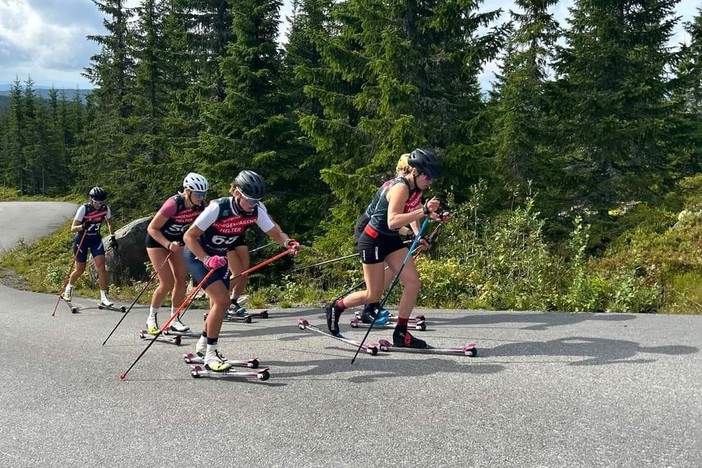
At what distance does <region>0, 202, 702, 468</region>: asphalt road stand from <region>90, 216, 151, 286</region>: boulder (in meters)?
7.18

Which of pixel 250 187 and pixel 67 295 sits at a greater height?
pixel 250 187

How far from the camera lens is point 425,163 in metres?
5.54

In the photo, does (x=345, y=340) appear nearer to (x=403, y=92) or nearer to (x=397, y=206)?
(x=397, y=206)

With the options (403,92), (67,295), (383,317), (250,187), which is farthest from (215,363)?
(403,92)

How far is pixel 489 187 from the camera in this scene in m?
13.6

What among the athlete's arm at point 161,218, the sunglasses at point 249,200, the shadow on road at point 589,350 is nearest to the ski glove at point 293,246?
the sunglasses at point 249,200

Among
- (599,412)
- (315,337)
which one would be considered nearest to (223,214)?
(315,337)

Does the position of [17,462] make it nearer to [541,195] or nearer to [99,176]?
[541,195]

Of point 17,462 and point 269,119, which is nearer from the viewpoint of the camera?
point 17,462

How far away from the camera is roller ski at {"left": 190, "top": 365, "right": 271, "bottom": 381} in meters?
5.28

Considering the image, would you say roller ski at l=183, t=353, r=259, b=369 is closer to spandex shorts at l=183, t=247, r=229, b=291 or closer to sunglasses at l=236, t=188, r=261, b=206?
spandex shorts at l=183, t=247, r=229, b=291

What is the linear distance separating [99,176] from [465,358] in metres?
29.3

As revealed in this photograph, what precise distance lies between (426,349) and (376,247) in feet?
4.25

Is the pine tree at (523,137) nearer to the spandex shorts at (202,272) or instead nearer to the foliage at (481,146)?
the foliage at (481,146)
